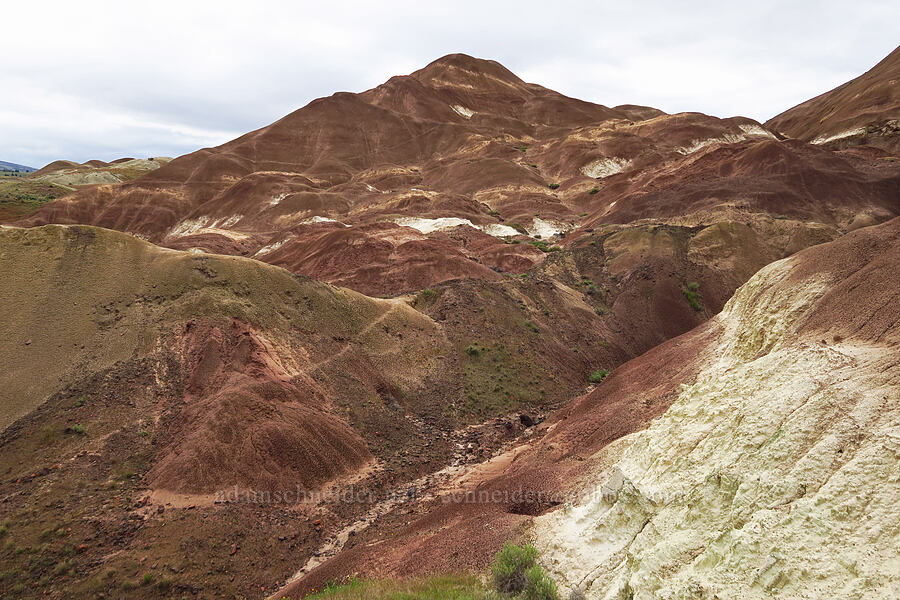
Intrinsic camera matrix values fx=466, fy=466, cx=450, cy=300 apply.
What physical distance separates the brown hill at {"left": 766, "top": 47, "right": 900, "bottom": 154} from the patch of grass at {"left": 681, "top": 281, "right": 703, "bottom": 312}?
37081 mm

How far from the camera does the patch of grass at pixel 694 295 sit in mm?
28297

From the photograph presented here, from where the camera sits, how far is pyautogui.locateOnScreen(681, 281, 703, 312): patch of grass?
92.8ft

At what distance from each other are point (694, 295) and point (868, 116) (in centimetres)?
4746

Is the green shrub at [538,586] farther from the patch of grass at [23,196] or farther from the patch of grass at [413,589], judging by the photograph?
the patch of grass at [23,196]

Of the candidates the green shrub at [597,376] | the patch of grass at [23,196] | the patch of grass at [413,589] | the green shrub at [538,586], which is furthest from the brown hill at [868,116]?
the patch of grass at [23,196]

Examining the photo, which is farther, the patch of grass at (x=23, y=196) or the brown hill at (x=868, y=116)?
the patch of grass at (x=23, y=196)

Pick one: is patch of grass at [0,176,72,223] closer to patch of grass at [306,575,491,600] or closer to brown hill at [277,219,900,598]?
patch of grass at [306,575,491,600]

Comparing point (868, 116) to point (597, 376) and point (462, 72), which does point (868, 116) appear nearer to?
point (597, 376)

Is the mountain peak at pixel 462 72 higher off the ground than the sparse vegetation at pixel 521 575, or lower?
higher

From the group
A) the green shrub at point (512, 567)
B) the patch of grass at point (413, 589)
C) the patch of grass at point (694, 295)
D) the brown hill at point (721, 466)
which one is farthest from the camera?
the patch of grass at point (694, 295)

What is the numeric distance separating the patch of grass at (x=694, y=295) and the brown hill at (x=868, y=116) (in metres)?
37.1

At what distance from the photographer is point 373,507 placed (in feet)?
44.9

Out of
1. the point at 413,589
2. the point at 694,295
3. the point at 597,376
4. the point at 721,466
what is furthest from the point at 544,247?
the point at 413,589

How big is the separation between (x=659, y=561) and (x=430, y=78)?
124 metres
